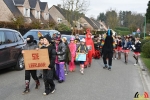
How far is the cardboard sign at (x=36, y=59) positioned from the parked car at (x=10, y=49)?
2564 mm

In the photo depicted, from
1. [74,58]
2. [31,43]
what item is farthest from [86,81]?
[31,43]

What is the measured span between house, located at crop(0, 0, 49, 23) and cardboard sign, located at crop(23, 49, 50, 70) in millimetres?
23614

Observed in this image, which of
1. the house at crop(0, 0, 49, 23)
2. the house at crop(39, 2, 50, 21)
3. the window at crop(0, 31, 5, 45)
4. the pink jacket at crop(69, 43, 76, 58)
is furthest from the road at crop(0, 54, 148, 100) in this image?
the house at crop(39, 2, 50, 21)

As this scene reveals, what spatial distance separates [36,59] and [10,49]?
3.26 meters

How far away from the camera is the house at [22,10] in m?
35.6

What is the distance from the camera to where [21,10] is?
132 ft

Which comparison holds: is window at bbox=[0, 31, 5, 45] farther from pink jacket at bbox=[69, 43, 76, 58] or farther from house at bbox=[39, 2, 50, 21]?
house at bbox=[39, 2, 50, 21]

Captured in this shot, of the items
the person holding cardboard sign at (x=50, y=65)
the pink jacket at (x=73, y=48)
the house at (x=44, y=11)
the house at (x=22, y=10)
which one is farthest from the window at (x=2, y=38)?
the house at (x=44, y=11)

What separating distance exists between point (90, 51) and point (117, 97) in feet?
20.8

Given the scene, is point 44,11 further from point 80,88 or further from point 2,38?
point 80,88

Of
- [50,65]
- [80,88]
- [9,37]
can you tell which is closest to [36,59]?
[50,65]

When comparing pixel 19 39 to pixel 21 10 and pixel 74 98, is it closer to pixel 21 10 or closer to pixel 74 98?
pixel 74 98

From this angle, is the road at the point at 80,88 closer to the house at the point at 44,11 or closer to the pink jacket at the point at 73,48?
the pink jacket at the point at 73,48

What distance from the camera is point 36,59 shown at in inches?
270
